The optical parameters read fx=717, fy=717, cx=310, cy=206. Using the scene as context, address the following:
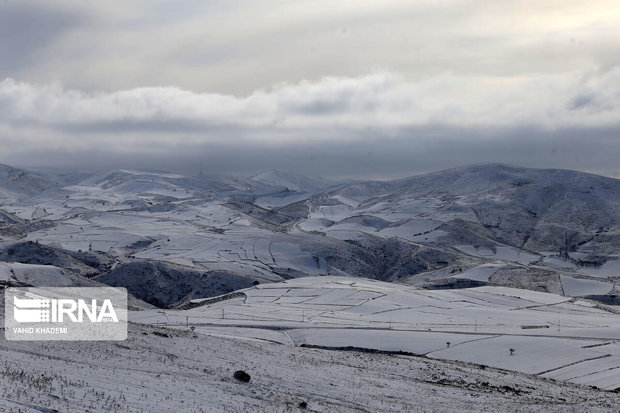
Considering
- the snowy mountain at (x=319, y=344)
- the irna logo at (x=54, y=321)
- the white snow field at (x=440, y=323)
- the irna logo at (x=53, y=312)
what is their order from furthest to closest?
the white snow field at (x=440, y=323) → the irna logo at (x=53, y=312) → the irna logo at (x=54, y=321) → the snowy mountain at (x=319, y=344)

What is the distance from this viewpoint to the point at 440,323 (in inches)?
2719

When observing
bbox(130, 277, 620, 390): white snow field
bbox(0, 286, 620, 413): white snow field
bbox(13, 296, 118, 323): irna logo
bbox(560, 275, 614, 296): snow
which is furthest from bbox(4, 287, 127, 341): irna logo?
bbox(560, 275, 614, 296): snow

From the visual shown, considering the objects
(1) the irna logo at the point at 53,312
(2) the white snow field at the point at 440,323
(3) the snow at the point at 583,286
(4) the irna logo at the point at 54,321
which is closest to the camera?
(4) the irna logo at the point at 54,321

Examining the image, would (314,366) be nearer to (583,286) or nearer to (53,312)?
(53,312)

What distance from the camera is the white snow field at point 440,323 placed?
171 ft

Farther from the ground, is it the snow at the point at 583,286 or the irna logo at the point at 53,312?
the irna logo at the point at 53,312

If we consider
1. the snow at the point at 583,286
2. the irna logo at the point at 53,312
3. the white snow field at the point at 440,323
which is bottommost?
the snow at the point at 583,286

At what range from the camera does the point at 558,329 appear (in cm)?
6556

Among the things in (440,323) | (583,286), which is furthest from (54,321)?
(583,286)

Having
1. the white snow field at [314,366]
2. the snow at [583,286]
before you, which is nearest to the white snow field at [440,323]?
the white snow field at [314,366]

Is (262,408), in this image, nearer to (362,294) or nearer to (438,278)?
(362,294)

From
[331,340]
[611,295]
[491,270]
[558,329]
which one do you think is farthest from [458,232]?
[331,340]

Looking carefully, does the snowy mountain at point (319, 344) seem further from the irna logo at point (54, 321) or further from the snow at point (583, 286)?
the irna logo at point (54, 321)

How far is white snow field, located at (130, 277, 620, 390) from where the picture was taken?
171 feet
